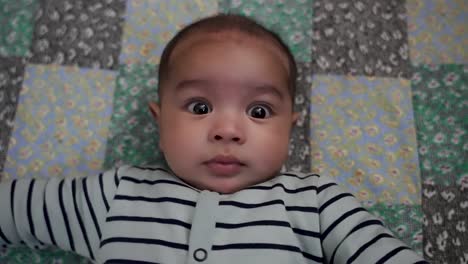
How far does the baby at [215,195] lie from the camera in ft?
2.80

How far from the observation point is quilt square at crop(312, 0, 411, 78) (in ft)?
3.98

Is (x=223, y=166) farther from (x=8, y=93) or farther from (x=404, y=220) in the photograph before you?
(x=8, y=93)

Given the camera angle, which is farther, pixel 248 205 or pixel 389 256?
pixel 248 205

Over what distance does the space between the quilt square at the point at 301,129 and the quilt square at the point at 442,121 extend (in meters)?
0.28

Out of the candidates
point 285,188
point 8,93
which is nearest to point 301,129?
point 285,188

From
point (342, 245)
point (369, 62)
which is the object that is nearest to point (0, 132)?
point (342, 245)

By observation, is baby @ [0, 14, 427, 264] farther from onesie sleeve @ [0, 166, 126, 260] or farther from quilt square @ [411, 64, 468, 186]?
quilt square @ [411, 64, 468, 186]

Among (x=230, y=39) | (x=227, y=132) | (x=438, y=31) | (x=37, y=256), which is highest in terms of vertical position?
(x=438, y=31)

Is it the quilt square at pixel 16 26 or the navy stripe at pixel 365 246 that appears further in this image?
the quilt square at pixel 16 26

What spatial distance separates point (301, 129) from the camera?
1.16 m

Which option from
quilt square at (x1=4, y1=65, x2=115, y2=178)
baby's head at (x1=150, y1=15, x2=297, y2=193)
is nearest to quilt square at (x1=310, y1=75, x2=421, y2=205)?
baby's head at (x1=150, y1=15, x2=297, y2=193)

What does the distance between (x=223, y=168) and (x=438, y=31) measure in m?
0.77

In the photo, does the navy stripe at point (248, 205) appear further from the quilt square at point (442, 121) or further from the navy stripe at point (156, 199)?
the quilt square at point (442, 121)

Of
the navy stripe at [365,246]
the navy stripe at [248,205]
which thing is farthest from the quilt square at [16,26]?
the navy stripe at [365,246]
